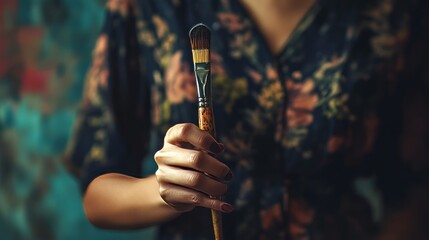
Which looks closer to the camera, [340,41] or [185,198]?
[185,198]

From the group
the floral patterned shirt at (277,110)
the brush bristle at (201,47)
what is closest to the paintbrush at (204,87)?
the brush bristle at (201,47)

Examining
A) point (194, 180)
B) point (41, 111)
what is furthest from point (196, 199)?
point (41, 111)

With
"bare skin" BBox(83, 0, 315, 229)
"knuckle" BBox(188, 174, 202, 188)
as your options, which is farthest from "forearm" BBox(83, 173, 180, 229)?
"knuckle" BBox(188, 174, 202, 188)

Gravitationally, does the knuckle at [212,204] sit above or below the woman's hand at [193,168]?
below

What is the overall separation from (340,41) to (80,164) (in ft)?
0.80

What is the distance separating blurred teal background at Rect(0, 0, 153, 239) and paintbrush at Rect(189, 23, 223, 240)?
0.68 ft

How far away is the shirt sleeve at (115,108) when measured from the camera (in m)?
0.54

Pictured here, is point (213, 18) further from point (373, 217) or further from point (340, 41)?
point (373, 217)

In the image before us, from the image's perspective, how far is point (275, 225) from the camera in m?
0.51

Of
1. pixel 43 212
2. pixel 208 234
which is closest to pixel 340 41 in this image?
pixel 208 234

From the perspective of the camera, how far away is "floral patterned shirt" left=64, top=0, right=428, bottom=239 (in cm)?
51

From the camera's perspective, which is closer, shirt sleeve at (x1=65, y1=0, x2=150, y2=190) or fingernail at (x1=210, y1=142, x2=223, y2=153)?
fingernail at (x1=210, y1=142, x2=223, y2=153)

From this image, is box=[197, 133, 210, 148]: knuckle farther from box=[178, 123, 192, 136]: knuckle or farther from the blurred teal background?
the blurred teal background

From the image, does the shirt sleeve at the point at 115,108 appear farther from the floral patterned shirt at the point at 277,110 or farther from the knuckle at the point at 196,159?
the knuckle at the point at 196,159
